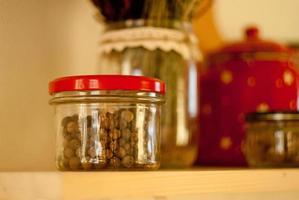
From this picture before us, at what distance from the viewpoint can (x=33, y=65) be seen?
66 centimetres

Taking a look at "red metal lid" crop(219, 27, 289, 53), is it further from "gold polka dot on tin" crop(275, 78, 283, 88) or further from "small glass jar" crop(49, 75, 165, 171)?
"small glass jar" crop(49, 75, 165, 171)

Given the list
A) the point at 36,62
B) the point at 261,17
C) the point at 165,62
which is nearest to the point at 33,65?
the point at 36,62

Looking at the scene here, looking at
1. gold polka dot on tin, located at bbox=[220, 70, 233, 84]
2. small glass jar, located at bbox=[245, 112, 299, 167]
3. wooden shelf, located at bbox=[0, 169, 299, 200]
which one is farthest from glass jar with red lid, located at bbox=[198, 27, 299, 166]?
wooden shelf, located at bbox=[0, 169, 299, 200]

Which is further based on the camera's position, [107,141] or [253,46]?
[253,46]

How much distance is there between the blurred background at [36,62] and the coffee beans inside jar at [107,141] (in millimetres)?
97

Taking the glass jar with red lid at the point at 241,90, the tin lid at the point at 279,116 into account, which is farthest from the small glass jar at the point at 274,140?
the glass jar with red lid at the point at 241,90

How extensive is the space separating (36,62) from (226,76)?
0.28 m

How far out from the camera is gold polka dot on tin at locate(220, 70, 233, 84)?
2.61ft

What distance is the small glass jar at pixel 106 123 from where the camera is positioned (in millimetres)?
495

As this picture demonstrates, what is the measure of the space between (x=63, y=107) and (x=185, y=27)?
0.75 feet

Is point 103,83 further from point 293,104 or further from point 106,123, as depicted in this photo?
point 293,104

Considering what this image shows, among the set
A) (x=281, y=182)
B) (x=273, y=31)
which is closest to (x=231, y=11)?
(x=273, y=31)

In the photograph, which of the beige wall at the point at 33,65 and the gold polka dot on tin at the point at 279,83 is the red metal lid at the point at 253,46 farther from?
the beige wall at the point at 33,65

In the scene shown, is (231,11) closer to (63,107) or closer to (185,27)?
(185,27)
